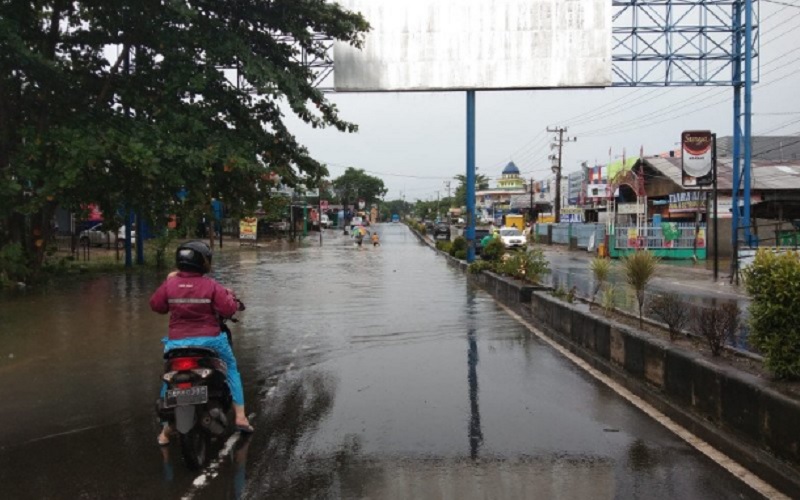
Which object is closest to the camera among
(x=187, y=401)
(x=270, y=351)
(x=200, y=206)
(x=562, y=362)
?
(x=187, y=401)

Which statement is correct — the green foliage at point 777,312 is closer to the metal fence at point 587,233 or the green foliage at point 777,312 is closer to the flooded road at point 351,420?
the flooded road at point 351,420

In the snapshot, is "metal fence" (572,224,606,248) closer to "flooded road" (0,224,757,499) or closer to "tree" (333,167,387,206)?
"flooded road" (0,224,757,499)

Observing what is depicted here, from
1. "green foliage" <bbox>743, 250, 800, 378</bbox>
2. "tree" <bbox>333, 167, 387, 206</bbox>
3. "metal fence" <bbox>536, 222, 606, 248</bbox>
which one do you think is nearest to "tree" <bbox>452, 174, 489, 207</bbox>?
"tree" <bbox>333, 167, 387, 206</bbox>

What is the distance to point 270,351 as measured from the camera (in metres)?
9.52

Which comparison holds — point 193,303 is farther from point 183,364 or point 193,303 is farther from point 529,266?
point 529,266

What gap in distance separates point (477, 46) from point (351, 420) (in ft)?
60.3

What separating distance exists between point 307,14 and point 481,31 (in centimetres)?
815

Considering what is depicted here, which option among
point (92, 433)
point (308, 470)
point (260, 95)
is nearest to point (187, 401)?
point (308, 470)

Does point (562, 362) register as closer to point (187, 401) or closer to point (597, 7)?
point (187, 401)

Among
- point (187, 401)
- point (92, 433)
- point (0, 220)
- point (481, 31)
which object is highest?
point (481, 31)

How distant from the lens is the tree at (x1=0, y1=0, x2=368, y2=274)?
44.3 ft

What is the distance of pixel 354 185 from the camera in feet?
422

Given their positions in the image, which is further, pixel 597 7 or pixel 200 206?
pixel 597 7

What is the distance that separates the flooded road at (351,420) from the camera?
457 centimetres
